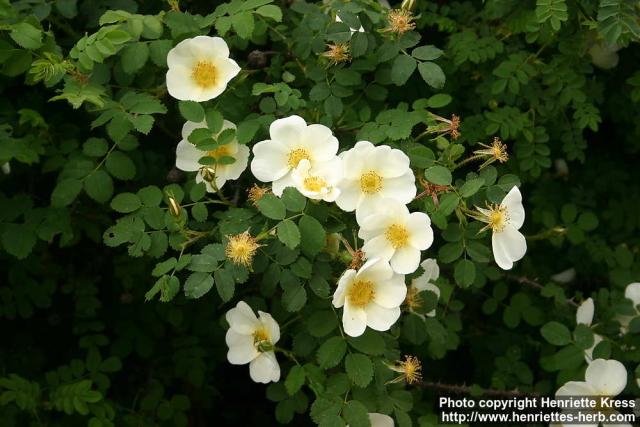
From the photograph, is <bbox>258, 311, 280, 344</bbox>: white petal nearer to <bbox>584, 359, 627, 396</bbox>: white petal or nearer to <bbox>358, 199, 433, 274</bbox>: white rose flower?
<bbox>358, 199, 433, 274</bbox>: white rose flower

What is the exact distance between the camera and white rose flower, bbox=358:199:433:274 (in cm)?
146

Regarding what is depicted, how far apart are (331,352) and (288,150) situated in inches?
18.6

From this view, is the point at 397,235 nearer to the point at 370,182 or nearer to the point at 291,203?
the point at 370,182

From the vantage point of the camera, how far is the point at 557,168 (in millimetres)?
2586

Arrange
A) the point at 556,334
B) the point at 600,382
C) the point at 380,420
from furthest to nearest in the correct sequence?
the point at 556,334 < the point at 600,382 < the point at 380,420

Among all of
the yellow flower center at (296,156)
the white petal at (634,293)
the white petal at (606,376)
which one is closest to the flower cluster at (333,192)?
the yellow flower center at (296,156)

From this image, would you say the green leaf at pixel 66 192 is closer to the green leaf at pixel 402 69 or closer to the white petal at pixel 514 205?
the green leaf at pixel 402 69

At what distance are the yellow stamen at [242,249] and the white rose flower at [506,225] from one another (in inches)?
20.1

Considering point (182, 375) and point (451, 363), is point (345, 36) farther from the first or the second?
point (451, 363)

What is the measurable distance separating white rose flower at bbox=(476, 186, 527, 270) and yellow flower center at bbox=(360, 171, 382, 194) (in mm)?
239

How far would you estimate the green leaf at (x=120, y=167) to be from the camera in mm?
1748

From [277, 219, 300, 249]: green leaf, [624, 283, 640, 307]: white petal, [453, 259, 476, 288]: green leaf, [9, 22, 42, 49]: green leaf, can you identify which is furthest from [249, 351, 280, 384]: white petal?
[624, 283, 640, 307]: white petal

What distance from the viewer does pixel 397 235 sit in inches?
57.8

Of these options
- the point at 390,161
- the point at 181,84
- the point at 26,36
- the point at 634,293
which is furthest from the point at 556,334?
the point at 26,36
